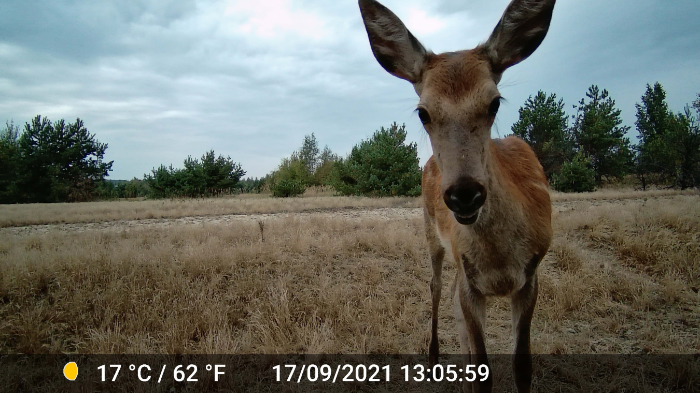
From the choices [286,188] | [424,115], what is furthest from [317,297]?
[286,188]

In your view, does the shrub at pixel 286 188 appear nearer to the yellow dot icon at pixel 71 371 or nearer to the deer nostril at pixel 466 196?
the yellow dot icon at pixel 71 371

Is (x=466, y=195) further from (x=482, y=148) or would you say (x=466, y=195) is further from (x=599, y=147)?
(x=599, y=147)

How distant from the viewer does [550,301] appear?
4.54m

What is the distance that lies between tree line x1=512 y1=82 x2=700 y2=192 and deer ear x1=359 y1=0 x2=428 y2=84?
26854 mm

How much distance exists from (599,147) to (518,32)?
116ft

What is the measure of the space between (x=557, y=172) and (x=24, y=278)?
102 ft

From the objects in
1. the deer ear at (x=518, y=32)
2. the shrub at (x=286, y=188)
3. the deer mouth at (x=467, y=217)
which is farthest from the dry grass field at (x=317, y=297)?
the shrub at (x=286, y=188)

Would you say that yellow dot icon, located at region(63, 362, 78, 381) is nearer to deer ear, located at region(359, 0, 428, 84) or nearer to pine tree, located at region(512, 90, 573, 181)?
deer ear, located at region(359, 0, 428, 84)

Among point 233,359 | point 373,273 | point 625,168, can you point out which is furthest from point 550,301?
point 625,168

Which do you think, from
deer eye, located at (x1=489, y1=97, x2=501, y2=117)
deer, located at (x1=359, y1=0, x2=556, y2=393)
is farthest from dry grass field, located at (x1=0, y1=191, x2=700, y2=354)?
deer eye, located at (x1=489, y1=97, x2=501, y2=117)

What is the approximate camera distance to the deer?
1749 mm

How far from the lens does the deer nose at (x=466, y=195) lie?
58.7 inches

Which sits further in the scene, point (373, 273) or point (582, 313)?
point (373, 273)

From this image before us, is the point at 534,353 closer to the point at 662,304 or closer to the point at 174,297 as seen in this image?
the point at 662,304
